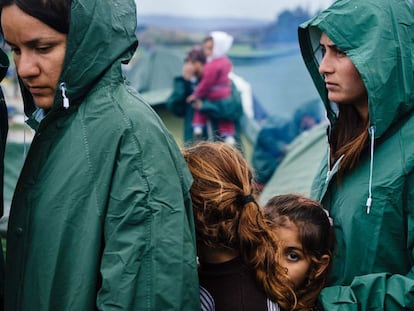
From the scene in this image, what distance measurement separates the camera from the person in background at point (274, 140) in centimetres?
765

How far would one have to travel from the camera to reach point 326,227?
2393mm

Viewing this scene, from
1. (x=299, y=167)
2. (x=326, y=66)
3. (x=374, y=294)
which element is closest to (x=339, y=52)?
(x=326, y=66)

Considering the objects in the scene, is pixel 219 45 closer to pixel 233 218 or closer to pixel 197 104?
pixel 197 104

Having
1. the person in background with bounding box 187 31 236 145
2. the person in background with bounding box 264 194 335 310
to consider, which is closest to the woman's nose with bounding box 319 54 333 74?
the person in background with bounding box 264 194 335 310

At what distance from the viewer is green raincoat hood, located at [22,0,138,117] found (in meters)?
1.90

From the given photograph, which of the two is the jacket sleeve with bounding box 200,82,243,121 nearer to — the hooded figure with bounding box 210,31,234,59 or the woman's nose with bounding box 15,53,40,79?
the hooded figure with bounding box 210,31,234,59

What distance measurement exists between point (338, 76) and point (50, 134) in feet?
3.29

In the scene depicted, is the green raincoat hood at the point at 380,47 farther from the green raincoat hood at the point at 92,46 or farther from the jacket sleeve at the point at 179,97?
the jacket sleeve at the point at 179,97

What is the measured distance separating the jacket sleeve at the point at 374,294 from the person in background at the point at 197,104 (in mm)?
5654

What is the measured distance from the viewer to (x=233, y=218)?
215cm

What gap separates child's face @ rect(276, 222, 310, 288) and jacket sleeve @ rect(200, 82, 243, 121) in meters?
5.53

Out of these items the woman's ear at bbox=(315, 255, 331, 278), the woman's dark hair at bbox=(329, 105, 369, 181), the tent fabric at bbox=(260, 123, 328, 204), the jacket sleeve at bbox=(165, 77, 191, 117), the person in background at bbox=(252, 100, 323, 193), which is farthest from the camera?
the jacket sleeve at bbox=(165, 77, 191, 117)

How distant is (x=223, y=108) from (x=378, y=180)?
5.55 metres

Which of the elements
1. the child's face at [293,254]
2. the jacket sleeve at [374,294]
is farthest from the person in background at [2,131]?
the jacket sleeve at [374,294]
